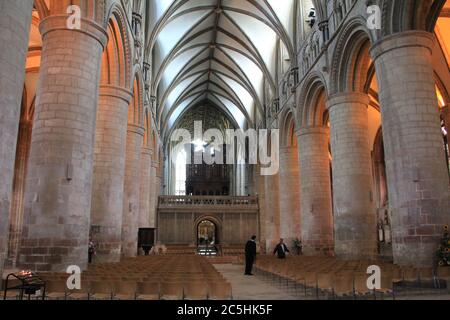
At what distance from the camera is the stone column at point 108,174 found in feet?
38.9

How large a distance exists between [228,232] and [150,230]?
490 inches

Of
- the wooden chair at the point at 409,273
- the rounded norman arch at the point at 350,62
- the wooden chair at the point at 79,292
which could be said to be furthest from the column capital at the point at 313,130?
the wooden chair at the point at 79,292

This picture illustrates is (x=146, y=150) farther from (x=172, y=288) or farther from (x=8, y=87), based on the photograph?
(x=172, y=288)

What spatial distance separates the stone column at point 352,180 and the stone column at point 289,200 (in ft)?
23.1

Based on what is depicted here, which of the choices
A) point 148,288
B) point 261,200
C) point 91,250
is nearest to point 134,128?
point 91,250

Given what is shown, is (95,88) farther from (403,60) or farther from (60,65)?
(403,60)

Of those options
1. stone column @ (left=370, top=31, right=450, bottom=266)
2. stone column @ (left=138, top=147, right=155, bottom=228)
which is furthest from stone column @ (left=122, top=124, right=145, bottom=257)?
stone column @ (left=370, top=31, right=450, bottom=266)

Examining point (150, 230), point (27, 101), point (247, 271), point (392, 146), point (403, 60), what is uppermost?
point (27, 101)

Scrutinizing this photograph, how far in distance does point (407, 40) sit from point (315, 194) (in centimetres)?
871

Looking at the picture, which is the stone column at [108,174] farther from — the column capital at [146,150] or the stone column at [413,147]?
the column capital at [146,150]
